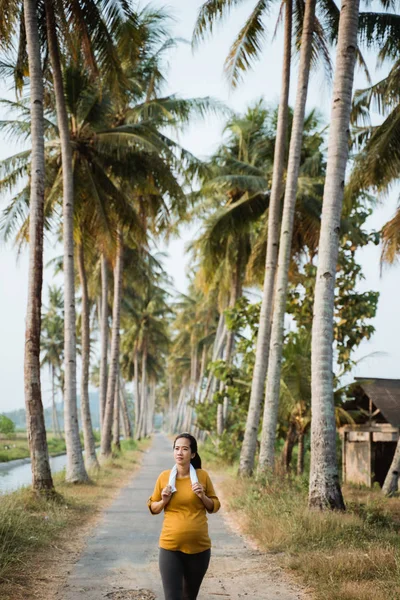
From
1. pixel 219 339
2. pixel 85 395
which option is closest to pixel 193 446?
pixel 85 395

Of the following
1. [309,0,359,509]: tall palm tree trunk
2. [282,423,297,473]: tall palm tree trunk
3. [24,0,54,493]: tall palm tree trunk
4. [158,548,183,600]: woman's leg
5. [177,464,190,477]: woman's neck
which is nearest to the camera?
[158,548,183,600]: woman's leg

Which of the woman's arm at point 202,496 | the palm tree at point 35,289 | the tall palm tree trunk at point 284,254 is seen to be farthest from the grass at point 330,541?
the palm tree at point 35,289

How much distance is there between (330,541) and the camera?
318 inches

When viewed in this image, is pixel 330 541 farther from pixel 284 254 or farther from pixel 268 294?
pixel 268 294

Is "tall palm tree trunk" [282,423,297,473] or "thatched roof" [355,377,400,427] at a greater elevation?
"thatched roof" [355,377,400,427]

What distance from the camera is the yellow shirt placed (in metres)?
4.54

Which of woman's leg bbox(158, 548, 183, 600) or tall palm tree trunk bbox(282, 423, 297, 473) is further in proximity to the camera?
tall palm tree trunk bbox(282, 423, 297, 473)

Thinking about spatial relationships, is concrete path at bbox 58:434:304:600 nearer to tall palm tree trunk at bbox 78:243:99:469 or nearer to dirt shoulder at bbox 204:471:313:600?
dirt shoulder at bbox 204:471:313:600

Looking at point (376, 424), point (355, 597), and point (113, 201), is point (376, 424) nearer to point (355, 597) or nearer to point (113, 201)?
point (113, 201)

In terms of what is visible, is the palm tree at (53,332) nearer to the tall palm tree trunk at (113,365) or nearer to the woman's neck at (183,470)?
the tall palm tree trunk at (113,365)

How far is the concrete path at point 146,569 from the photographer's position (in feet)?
21.4

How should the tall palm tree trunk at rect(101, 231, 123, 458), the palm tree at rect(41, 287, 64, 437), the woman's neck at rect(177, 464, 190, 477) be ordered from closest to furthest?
the woman's neck at rect(177, 464, 190, 477), the tall palm tree trunk at rect(101, 231, 123, 458), the palm tree at rect(41, 287, 64, 437)

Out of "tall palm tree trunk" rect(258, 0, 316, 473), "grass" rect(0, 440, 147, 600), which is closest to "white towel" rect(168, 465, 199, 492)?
"grass" rect(0, 440, 147, 600)

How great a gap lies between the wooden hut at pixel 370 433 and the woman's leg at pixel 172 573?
14.6 meters
